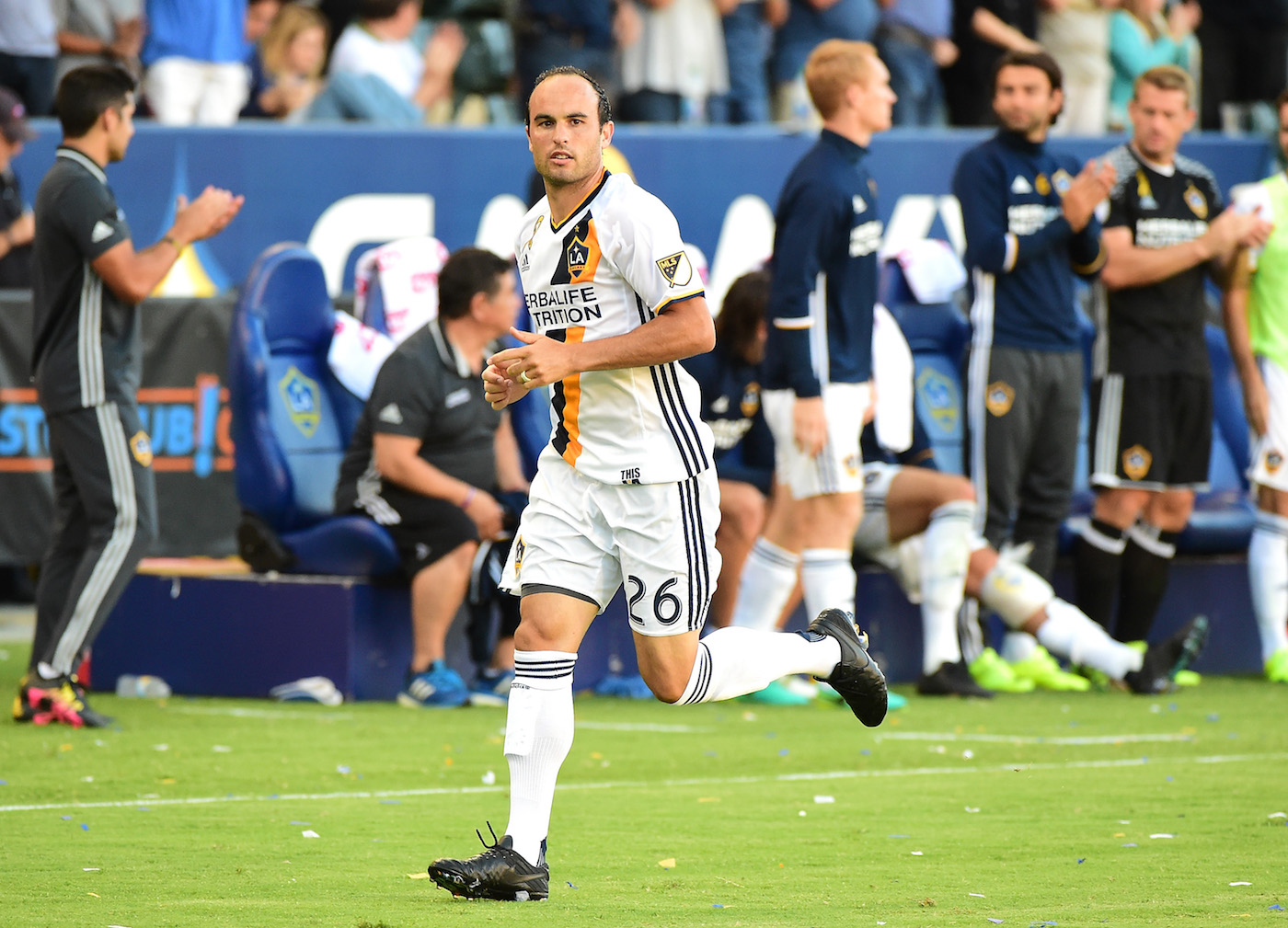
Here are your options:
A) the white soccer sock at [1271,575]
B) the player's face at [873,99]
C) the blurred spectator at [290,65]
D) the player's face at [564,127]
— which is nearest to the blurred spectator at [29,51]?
the blurred spectator at [290,65]

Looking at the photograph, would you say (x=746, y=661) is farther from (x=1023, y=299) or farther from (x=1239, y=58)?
(x=1239, y=58)

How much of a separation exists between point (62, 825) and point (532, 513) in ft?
5.27

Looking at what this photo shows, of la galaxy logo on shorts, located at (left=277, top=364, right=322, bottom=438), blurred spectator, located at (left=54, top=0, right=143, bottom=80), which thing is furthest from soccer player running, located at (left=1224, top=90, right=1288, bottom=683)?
blurred spectator, located at (left=54, top=0, right=143, bottom=80)

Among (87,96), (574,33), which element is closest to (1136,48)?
(574,33)

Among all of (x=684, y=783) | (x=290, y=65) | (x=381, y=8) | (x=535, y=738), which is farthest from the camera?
(x=290, y=65)

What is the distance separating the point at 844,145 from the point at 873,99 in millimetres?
219

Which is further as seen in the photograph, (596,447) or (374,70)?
(374,70)

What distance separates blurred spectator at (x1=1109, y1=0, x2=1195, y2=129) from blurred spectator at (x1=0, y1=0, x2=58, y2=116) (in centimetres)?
758

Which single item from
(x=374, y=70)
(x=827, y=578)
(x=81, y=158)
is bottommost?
(x=827, y=578)

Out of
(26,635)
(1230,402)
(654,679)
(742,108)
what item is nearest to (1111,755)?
(654,679)

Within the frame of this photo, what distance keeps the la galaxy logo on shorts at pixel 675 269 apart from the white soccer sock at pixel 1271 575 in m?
5.76

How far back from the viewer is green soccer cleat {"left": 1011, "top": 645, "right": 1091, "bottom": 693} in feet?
30.0

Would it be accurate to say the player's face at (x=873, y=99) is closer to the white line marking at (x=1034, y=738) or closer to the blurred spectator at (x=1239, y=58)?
the white line marking at (x=1034, y=738)

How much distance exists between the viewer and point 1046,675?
30.0 ft
